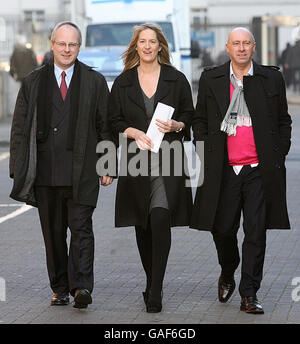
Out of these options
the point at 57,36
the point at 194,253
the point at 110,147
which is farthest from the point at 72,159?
the point at 194,253

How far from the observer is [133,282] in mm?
8531

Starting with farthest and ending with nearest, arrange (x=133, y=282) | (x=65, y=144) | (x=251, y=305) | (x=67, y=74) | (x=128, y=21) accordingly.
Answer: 1. (x=128, y=21)
2. (x=133, y=282)
3. (x=67, y=74)
4. (x=65, y=144)
5. (x=251, y=305)

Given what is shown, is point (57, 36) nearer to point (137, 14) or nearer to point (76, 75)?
point (76, 75)

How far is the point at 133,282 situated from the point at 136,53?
5.78ft

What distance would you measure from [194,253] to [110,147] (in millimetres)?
2442

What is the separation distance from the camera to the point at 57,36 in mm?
7625

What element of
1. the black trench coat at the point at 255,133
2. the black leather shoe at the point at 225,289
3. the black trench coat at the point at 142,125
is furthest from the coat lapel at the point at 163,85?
the black leather shoe at the point at 225,289

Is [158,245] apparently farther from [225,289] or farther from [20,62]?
[20,62]

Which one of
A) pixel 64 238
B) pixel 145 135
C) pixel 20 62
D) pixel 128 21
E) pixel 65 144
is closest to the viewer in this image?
pixel 145 135

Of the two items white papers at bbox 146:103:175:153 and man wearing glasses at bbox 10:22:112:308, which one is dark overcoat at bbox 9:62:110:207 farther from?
white papers at bbox 146:103:175:153

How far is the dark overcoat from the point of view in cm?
758

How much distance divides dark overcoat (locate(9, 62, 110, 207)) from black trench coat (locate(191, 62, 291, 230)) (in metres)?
0.65

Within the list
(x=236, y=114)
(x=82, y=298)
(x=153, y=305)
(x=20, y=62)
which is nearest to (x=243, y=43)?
(x=236, y=114)

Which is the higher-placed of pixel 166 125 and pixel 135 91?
pixel 135 91
